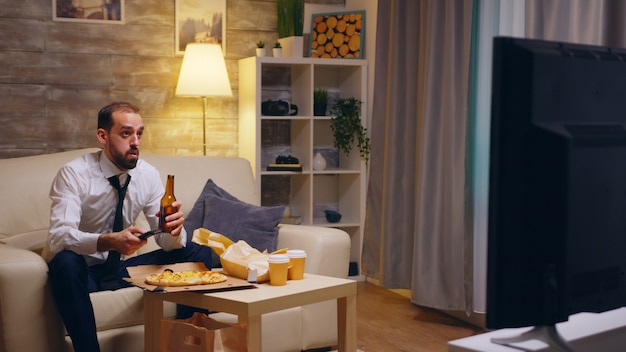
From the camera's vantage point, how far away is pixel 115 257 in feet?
10.5

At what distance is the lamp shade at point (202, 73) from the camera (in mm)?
4684

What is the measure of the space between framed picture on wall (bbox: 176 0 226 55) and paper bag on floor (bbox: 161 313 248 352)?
104 inches

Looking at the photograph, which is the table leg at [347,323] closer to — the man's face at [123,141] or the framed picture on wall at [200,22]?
the man's face at [123,141]

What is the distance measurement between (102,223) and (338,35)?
255cm

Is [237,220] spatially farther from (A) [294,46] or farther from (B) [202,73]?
(A) [294,46]

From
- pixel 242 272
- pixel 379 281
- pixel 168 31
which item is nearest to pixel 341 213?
pixel 379 281

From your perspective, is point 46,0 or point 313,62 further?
point 313,62

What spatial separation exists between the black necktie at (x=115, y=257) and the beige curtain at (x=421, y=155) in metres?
1.75

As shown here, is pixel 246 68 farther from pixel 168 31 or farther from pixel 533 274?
pixel 533 274

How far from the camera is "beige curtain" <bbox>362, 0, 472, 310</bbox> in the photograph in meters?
4.14

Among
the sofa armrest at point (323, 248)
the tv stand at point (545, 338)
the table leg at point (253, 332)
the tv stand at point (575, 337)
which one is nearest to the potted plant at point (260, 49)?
the sofa armrest at point (323, 248)

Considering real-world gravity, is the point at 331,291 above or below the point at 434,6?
below

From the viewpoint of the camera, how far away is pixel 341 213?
18.1ft

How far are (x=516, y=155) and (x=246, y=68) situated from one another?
Answer: 13.5ft
